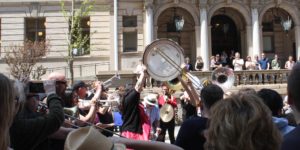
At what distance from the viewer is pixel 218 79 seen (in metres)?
13.4

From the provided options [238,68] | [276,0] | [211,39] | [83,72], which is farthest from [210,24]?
[83,72]

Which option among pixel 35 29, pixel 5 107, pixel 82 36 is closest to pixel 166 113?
pixel 5 107

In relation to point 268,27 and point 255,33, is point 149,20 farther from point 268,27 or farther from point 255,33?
point 268,27

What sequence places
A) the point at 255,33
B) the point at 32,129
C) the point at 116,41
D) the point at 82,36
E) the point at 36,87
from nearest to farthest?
1. the point at 32,129
2. the point at 36,87
3. the point at 116,41
4. the point at 255,33
5. the point at 82,36

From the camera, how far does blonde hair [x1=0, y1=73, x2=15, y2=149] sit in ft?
9.76

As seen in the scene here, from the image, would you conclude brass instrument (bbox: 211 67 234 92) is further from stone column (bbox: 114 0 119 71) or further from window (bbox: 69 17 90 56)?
window (bbox: 69 17 90 56)

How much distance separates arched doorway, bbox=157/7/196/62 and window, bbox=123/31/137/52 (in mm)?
2470

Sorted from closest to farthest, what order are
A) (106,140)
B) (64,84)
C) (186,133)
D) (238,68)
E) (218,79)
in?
(106,140) < (186,133) < (64,84) < (218,79) < (238,68)

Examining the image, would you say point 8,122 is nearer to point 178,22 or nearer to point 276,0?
point 178,22

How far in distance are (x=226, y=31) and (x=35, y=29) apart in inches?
594

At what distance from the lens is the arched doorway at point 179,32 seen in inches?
1323

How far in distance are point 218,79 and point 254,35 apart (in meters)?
19.1

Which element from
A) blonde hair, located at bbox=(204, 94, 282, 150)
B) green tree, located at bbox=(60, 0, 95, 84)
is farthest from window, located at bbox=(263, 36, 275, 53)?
blonde hair, located at bbox=(204, 94, 282, 150)

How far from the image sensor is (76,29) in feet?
104
